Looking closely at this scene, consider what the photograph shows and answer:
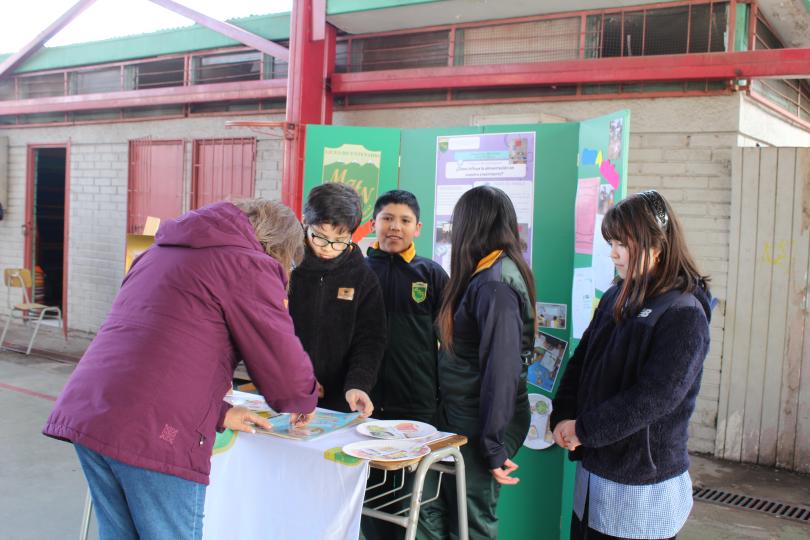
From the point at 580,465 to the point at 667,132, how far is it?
3473 millimetres

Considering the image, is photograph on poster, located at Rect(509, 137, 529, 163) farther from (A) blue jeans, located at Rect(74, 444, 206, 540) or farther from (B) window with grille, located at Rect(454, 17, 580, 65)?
(B) window with grille, located at Rect(454, 17, 580, 65)

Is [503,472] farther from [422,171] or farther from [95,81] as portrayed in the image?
[95,81]

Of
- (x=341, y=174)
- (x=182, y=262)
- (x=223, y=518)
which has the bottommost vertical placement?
(x=223, y=518)

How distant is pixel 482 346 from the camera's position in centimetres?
234

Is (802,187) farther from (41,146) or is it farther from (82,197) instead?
(41,146)

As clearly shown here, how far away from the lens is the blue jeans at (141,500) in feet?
5.91

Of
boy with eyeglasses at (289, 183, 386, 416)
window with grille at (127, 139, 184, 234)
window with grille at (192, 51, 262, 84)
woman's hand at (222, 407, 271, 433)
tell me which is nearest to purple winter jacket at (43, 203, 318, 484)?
woman's hand at (222, 407, 271, 433)

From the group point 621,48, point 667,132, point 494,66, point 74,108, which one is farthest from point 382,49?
point 74,108

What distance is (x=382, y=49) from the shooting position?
20.6ft

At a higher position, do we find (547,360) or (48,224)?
(48,224)

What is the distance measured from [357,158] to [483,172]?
0.75 m

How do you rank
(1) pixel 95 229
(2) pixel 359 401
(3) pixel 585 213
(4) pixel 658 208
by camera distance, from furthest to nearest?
(1) pixel 95 229
(3) pixel 585 213
(2) pixel 359 401
(4) pixel 658 208

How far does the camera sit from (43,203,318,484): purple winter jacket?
1.74 metres

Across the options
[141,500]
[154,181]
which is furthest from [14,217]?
[141,500]
